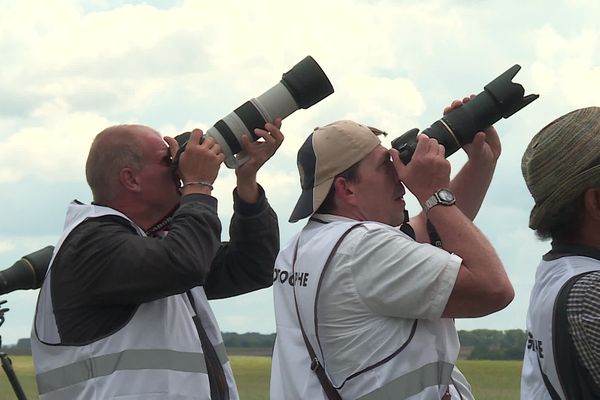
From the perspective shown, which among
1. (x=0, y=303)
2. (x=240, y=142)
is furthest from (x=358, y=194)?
(x=0, y=303)

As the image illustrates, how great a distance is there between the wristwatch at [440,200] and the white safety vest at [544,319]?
1.61ft

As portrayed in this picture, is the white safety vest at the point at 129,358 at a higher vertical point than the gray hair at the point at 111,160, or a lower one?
lower

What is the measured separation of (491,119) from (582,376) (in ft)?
5.21

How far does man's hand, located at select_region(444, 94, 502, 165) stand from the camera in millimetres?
5406

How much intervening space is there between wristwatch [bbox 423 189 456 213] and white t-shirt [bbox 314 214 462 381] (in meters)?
0.18

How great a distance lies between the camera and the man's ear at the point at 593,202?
399 cm

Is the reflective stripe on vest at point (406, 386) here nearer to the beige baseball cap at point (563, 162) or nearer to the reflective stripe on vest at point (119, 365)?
the beige baseball cap at point (563, 162)

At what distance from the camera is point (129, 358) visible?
4887 mm

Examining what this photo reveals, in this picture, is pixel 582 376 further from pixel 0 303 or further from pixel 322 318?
pixel 0 303

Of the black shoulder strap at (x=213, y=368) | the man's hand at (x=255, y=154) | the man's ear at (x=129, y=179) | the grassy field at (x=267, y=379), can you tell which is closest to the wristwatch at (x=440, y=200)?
the man's hand at (x=255, y=154)

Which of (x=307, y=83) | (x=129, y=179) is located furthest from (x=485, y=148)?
(x=129, y=179)

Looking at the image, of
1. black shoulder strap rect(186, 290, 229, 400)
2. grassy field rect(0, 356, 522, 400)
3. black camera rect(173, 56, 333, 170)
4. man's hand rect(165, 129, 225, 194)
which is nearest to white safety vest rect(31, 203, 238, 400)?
black shoulder strap rect(186, 290, 229, 400)

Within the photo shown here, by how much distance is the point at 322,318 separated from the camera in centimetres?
443

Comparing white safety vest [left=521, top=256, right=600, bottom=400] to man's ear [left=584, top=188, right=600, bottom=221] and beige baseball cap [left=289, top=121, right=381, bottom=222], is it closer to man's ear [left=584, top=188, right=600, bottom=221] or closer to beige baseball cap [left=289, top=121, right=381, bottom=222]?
man's ear [left=584, top=188, right=600, bottom=221]
